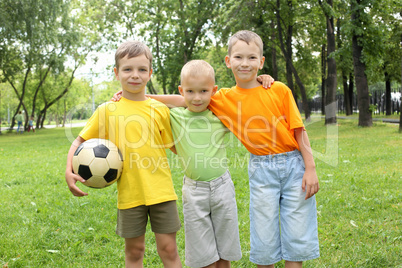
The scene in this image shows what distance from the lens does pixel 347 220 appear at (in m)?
4.28

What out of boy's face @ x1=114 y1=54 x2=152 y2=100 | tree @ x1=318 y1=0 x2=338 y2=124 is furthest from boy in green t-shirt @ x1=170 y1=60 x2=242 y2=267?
tree @ x1=318 y1=0 x2=338 y2=124

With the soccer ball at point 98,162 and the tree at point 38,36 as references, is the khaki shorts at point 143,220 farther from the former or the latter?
the tree at point 38,36

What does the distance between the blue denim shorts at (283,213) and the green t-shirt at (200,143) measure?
0.34 m

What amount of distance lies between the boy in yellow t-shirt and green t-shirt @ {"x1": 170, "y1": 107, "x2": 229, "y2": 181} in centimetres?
15

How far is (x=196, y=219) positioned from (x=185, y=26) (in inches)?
825

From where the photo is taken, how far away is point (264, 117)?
270 cm

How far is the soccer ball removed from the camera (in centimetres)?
259

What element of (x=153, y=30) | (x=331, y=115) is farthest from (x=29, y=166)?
(x=153, y=30)

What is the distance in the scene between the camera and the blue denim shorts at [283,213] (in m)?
2.60

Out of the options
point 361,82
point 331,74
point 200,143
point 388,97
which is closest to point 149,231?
point 200,143

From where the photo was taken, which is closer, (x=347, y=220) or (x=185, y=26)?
(x=347, y=220)

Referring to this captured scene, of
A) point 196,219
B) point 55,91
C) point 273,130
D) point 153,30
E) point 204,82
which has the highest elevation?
point 153,30

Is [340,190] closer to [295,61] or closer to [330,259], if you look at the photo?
[330,259]

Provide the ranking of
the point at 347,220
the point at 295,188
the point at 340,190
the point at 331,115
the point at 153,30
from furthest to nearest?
1. the point at 153,30
2. the point at 331,115
3. the point at 340,190
4. the point at 347,220
5. the point at 295,188
